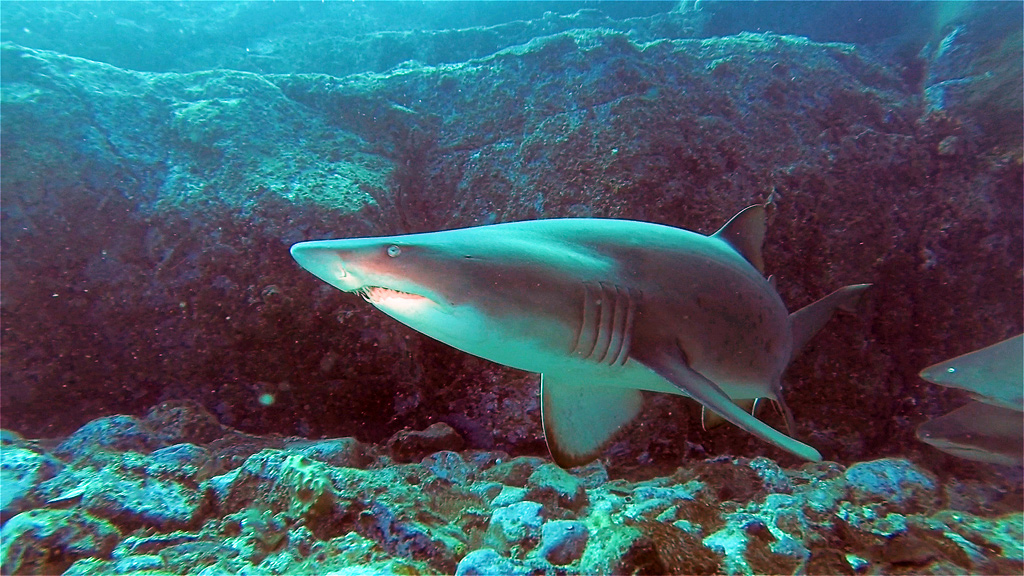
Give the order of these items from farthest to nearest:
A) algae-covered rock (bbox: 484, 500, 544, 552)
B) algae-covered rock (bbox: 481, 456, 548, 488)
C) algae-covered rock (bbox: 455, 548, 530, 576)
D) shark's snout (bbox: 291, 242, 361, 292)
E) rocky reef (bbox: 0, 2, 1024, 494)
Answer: rocky reef (bbox: 0, 2, 1024, 494) < algae-covered rock (bbox: 481, 456, 548, 488) < algae-covered rock (bbox: 484, 500, 544, 552) < algae-covered rock (bbox: 455, 548, 530, 576) < shark's snout (bbox: 291, 242, 361, 292)

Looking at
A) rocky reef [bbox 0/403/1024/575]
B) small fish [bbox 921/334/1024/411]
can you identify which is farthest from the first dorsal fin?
small fish [bbox 921/334/1024/411]

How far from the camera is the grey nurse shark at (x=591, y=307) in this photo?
145 centimetres

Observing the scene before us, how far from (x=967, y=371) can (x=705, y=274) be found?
2131 mm

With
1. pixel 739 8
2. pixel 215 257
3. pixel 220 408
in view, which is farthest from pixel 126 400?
pixel 739 8

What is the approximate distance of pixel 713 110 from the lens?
4562 mm

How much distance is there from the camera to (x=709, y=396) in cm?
160

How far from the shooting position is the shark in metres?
2.57

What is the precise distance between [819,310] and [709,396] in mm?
1759

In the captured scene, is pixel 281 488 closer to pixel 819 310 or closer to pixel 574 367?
pixel 574 367

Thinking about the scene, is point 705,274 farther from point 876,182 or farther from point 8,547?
point 876,182

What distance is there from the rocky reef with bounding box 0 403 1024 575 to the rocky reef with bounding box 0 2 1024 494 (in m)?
0.03

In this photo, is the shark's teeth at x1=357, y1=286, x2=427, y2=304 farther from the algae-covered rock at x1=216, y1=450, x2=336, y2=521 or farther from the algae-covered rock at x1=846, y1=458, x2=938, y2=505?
the algae-covered rock at x1=846, y1=458, x2=938, y2=505

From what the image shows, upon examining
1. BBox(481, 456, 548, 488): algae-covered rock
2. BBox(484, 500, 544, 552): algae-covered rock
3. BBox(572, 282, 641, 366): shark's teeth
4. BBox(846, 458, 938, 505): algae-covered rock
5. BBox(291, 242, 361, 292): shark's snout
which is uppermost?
BBox(291, 242, 361, 292): shark's snout

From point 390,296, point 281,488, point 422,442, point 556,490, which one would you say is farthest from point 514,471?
point 390,296
